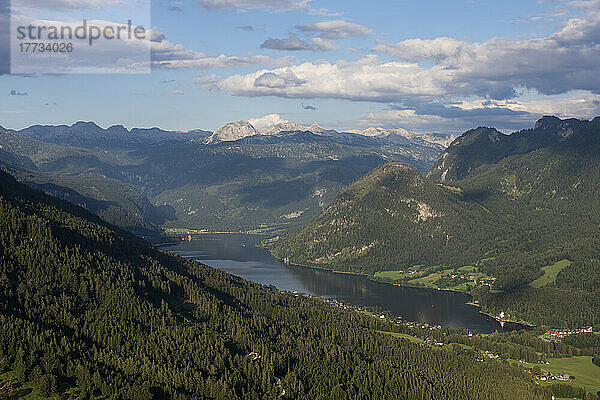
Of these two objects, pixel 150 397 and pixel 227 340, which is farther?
pixel 227 340

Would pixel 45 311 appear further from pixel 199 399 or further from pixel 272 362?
pixel 272 362

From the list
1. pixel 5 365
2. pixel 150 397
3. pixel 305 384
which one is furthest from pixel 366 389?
pixel 5 365

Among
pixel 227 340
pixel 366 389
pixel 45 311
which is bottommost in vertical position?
pixel 366 389

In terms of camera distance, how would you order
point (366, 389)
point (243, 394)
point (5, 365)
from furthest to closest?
point (366, 389)
point (243, 394)
point (5, 365)

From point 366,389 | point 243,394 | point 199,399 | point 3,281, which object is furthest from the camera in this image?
point 366,389

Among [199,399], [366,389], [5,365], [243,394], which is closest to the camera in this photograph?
[5,365]

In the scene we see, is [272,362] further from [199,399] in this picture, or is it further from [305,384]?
[199,399]

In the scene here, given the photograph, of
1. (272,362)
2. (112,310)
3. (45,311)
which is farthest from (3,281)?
(272,362)

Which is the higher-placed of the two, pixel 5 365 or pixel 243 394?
pixel 5 365

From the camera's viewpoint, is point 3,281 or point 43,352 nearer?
point 43,352
